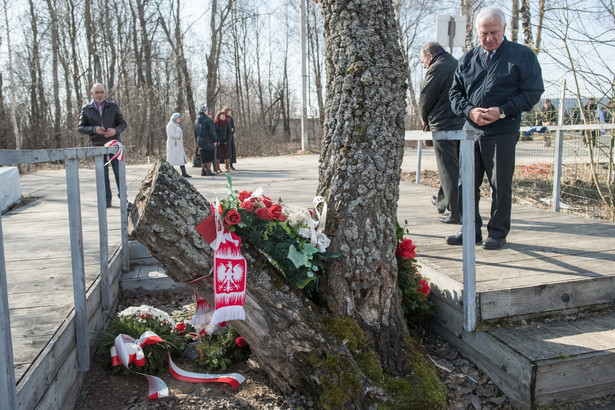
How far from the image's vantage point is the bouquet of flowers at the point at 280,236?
2.68 m

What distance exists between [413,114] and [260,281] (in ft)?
96.0

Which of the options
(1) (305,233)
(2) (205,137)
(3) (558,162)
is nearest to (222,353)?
(1) (305,233)

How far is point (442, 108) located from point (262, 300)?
308cm

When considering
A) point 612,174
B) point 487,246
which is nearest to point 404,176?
point 612,174

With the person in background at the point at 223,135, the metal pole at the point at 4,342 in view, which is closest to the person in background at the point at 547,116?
the metal pole at the point at 4,342

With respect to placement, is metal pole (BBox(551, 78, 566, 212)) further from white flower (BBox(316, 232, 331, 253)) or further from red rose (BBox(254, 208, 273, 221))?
red rose (BBox(254, 208, 273, 221))

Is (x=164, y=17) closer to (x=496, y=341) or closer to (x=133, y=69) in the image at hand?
(x=133, y=69)

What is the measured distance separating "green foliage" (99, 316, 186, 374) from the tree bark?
0.71 metres

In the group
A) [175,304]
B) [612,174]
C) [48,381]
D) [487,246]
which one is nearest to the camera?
[48,381]

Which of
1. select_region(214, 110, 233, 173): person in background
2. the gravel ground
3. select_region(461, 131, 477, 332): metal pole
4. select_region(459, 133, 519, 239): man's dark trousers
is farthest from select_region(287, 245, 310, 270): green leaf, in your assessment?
select_region(214, 110, 233, 173): person in background

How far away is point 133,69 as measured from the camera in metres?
26.0

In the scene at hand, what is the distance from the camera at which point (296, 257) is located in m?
2.68

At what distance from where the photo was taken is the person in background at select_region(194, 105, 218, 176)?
11.8 metres

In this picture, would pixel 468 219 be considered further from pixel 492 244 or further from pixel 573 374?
pixel 492 244
